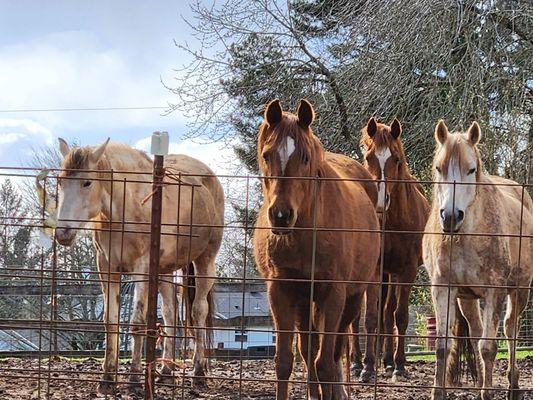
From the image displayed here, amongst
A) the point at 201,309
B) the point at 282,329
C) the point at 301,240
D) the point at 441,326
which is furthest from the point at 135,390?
the point at 441,326

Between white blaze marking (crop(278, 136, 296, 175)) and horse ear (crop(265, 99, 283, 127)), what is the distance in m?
0.19

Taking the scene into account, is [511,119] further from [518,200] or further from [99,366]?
[99,366]

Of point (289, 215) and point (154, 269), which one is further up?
point (289, 215)

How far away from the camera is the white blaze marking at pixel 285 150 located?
5055 millimetres

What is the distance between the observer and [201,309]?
8719 millimetres

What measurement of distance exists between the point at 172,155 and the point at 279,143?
4487 mm

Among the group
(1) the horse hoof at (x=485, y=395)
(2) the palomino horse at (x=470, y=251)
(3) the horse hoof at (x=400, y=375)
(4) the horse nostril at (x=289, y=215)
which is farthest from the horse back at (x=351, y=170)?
(4) the horse nostril at (x=289, y=215)

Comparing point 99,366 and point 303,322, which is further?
point 99,366

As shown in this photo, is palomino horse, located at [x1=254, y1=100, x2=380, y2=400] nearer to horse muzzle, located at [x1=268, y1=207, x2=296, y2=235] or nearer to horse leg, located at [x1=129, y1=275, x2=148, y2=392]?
horse muzzle, located at [x1=268, y1=207, x2=296, y2=235]

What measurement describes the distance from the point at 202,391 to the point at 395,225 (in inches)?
128

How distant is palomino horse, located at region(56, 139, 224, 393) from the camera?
22.4 ft

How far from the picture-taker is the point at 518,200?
8109mm

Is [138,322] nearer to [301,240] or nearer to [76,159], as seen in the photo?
[76,159]

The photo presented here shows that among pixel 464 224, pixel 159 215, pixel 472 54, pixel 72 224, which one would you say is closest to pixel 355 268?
pixel 464 224
